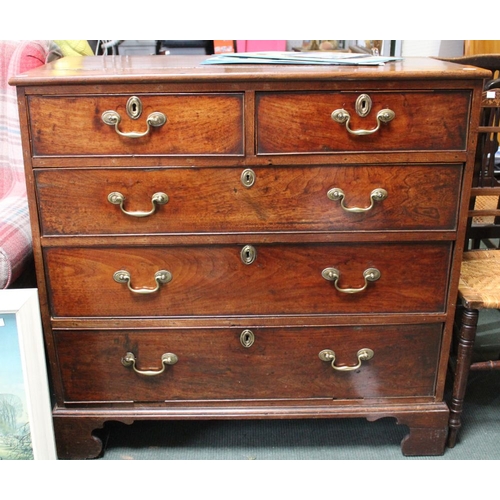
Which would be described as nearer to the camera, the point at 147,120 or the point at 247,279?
the point at 147,120

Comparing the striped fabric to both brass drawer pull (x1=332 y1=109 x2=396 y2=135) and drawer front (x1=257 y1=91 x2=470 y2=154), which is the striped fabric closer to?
drawer front (x1=257 y1=91 x2=470 y2=154)

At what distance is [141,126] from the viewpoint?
4.24 feet

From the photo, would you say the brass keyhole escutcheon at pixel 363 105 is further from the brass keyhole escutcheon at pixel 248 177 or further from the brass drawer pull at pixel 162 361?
the brass drawer pull at pixel 162 361

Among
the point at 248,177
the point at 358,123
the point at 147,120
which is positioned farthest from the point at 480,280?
the point at 147,120

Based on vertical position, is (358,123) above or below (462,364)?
above

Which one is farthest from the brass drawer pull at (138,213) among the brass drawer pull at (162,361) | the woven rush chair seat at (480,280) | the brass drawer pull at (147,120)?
the woven rush chair seat at (480,280)

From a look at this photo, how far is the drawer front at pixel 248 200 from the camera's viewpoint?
133 centimetres

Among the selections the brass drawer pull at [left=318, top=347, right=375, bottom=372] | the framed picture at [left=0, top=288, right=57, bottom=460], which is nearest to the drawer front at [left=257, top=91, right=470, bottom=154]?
the brass drawer pull at [left=318, top=347, right=375, bottom=372]

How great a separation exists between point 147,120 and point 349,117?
42 centimetres

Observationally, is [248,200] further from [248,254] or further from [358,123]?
[358,123]

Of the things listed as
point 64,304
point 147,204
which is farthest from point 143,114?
point 64,304

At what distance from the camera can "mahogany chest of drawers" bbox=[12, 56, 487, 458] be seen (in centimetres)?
128

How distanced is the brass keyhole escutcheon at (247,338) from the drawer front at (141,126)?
432mm

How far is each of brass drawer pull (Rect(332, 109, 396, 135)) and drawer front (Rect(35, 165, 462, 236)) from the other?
8 cm
